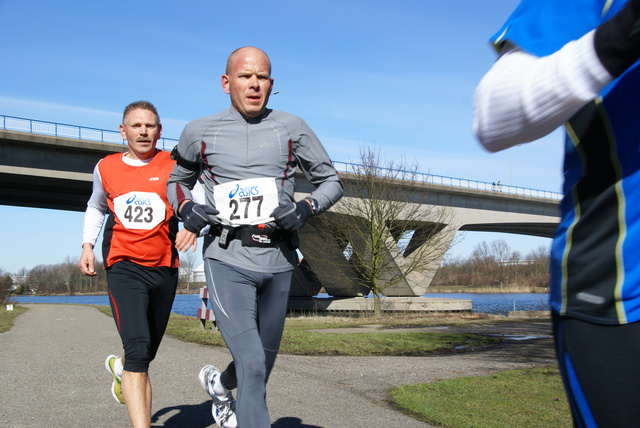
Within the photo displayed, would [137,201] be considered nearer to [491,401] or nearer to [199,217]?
[199,217]

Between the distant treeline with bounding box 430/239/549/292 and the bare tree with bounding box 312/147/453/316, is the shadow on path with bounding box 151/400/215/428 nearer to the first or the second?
the bare tree with bounding box 312/147/453/316

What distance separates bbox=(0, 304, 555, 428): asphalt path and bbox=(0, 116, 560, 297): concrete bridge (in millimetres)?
11171

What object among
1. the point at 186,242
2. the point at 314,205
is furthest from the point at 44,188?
the point at 314,205

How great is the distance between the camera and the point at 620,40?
4.13 ft

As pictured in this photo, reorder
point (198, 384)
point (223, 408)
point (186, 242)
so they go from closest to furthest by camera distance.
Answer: point (223, 408) < point (186, 242) < point (198, 384)

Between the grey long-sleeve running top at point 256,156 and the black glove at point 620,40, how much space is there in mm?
2596

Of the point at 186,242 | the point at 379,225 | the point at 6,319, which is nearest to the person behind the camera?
the point at 186,242

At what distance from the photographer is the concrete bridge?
1086 inches

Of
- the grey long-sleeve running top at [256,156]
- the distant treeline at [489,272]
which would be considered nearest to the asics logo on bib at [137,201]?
the grey long-sleeve running top at [256,156]

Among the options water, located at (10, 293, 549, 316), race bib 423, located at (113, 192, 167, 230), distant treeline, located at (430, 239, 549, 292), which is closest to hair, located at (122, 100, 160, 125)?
race bib 423, located at (113, 192, 167, 230)

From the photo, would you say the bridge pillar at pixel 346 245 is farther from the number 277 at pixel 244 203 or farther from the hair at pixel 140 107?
the number 277 at pixel 244 203

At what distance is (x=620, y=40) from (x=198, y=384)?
6625mm

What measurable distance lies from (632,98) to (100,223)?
14.6ft

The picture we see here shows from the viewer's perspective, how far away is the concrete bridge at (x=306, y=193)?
2758cm
